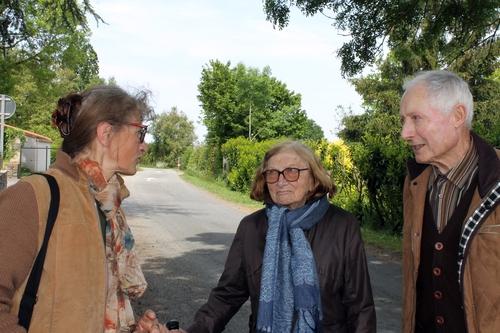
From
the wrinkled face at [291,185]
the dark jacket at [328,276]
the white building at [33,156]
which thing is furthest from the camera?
the white building at [33,156]

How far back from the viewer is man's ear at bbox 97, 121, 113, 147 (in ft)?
6.63

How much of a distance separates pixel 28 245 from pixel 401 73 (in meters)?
38.8

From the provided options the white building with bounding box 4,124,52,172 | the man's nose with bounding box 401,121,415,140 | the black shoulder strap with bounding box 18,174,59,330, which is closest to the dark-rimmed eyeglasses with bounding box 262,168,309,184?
the man's nose with bounding box 401,121,415,140

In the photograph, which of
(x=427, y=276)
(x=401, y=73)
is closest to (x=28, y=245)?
(x=427, y=276)

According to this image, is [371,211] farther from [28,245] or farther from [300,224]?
[28,245]

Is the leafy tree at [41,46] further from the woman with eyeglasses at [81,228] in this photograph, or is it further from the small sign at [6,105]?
the woman with eyeglasses at [81,228]

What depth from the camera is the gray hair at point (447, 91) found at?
2.45 m

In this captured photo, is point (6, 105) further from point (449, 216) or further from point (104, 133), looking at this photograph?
point (449, 216)

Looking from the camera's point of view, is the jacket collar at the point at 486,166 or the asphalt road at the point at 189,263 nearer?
the jacket collar at the point at 486,166

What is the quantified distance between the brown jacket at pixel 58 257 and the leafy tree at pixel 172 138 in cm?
7308

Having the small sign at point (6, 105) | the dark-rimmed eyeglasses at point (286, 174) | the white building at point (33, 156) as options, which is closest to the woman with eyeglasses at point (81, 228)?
the dark-rimmed eyeglasses at point (286, 174)

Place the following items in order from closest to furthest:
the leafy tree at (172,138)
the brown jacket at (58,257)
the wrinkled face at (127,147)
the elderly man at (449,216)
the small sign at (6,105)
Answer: the brown jacket at (58,257) < the wrinkled face at (127,147) < the elderly man at (449,216) < the small sign at (6,105) < the leafy tree at (172,138)

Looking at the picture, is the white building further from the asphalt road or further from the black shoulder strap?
the black shoulder strap

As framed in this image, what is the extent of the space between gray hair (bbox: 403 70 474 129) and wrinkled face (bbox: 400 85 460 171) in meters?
0.03
